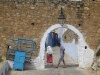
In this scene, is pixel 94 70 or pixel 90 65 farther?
pixel 90 65

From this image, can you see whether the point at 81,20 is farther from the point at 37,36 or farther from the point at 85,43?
the point at 37,36

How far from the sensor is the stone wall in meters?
10.9

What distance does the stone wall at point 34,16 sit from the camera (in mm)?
10867

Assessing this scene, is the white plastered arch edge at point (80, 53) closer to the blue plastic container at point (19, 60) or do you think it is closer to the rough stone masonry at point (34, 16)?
the rough stone masonry at point (34, 16)

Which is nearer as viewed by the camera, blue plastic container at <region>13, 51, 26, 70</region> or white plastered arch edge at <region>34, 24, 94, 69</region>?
blue plastic container at <region>13, 51, 26, 70</region>

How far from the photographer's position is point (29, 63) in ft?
35.8

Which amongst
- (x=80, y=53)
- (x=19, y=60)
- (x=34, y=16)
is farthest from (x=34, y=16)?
(x=80, y=53)

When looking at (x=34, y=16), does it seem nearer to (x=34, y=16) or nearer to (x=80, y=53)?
(x=34, y=16)

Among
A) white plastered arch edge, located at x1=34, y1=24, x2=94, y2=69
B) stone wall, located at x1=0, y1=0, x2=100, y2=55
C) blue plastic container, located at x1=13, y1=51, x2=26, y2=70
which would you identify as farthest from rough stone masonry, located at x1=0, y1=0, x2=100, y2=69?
blue plastic container, located at x1=13, y1=51, x2=26, y2=70

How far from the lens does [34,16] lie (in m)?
10.9

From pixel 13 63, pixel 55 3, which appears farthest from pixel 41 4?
pixel 13 63

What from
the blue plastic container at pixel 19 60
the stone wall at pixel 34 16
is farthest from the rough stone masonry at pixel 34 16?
the blue plastic container at pixel 19 60

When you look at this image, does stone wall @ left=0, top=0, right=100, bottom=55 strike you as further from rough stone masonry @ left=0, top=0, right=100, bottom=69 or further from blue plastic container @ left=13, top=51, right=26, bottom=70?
blue plastic container @ left=13, top=51, right=26, bottom=70

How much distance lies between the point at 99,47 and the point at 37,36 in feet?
9.39
